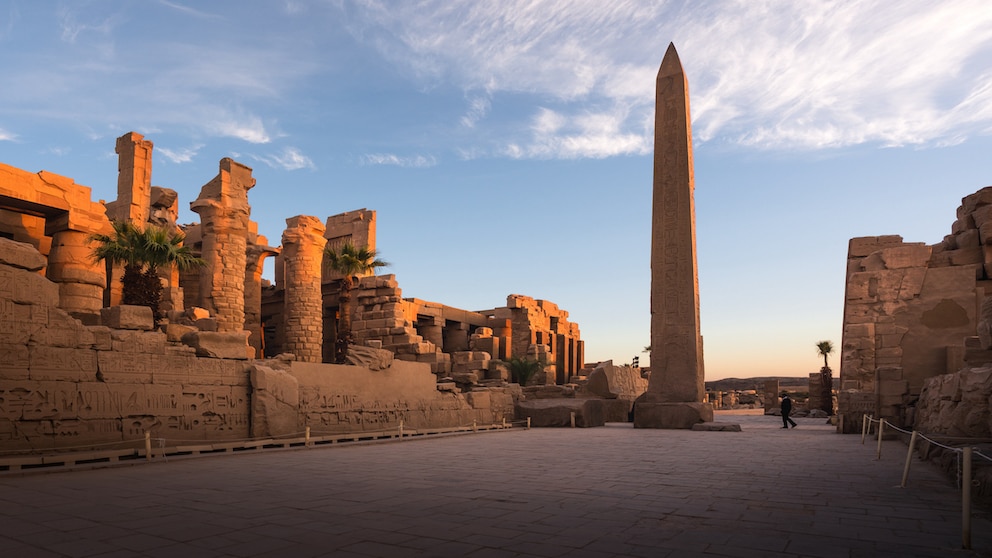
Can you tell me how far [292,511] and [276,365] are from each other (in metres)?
6.67

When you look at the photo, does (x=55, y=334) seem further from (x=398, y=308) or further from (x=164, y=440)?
(x=398, y=308)

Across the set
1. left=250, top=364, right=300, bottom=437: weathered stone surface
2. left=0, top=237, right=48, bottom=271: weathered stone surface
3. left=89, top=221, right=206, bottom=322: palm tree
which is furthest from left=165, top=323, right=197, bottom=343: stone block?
left=89, top=221, right=206, bottom=322: palm tree

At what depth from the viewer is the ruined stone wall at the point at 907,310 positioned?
12.6 meters

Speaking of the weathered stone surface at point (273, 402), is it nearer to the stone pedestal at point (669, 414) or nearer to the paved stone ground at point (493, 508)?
the paved stone ground at point (493, 508)

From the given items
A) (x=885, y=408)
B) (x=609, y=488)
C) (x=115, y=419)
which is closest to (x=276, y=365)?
(x=115, y=419)

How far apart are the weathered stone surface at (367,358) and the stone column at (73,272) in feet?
17.8

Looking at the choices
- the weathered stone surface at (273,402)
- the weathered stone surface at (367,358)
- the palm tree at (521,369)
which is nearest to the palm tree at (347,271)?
the weathered stone surface at (367,358)

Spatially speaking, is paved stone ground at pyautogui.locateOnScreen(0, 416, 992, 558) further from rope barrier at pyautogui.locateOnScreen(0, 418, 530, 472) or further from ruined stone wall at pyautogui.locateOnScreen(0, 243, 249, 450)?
ruined stone wall at pyautogui.locateOnScreen(0, 243, 249, 450)

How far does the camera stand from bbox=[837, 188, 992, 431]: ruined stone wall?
12.6 m

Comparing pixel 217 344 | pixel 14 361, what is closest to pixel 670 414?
pixel 217 344

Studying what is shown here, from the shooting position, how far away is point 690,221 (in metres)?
15.4

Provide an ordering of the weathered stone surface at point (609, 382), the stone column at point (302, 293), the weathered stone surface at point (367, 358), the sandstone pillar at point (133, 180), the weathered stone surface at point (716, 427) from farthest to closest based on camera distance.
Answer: the sandstone pillar at point (133, 180), the weathered stone surface at point (609, 382), the stone column at point (302, 293), the weathered stone surface at point (716, 427), the weathered stone surface at point (367, 358)

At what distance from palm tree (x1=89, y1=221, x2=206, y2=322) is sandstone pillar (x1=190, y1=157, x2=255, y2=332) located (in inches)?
138

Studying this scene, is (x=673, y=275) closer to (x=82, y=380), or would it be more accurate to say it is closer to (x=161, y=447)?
(x=161, y=447)
